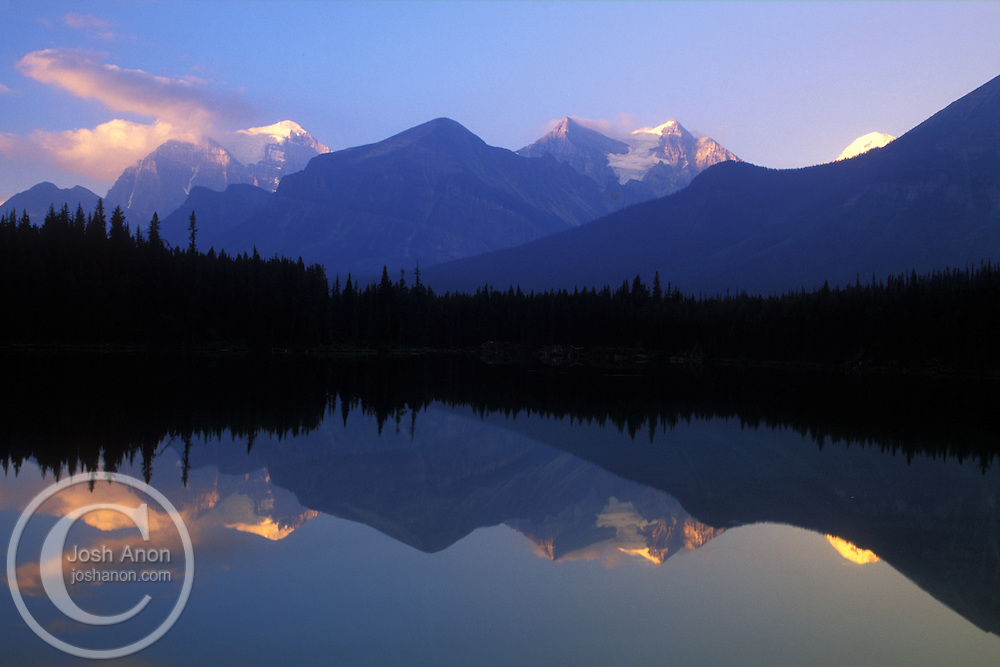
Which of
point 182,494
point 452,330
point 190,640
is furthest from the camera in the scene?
point 452,330

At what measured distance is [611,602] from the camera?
1298cm

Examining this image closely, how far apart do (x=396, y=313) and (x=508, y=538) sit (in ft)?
395

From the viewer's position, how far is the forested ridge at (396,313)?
97562mm

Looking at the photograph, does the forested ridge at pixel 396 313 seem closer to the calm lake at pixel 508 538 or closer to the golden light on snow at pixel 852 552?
the calm lake at pixel 508 538

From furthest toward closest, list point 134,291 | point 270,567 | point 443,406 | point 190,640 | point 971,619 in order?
1. point 134,291
2. point 443,406
3. point 270,567
4. point 971,619
5. point 190,640

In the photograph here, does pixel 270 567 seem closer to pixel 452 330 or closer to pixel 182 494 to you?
pixel 182 494

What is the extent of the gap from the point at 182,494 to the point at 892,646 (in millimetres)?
15458

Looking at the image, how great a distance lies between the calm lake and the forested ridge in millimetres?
72602

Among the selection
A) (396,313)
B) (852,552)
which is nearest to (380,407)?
(852,552)

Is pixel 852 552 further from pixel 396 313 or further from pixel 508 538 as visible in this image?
pixel 396 313

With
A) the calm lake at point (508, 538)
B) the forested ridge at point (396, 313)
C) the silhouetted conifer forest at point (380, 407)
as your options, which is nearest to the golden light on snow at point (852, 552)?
the calm lake at point (508, 538)

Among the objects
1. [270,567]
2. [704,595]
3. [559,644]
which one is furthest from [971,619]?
[270,567]

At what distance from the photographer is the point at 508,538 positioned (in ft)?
55.0

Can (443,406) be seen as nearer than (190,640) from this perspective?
No
